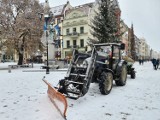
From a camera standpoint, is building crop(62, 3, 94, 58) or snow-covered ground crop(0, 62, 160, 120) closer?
snow-covered ground crop(0, 62, 160, 120)

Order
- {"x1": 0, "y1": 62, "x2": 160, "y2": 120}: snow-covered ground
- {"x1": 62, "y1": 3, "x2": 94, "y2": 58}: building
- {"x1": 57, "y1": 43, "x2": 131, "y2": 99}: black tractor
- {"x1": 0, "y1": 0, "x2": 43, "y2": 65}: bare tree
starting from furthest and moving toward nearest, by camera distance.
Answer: {"x1": 62, "y1": 3, "x2": 94, "y2": 58}: building < {"x1": 0, "y1": 0, "x2": 43, "y2": 65}: bare tree < {"x1": 57, "y1": 43, "x2": 131, "y2": 99}: black tractor < {"x1": 0, "y1": 62, "x2": 160, "y2": 120}: snow-covered ground

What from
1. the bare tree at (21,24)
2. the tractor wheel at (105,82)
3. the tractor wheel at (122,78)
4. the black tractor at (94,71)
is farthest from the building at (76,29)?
the tractor wheel at (105,82)

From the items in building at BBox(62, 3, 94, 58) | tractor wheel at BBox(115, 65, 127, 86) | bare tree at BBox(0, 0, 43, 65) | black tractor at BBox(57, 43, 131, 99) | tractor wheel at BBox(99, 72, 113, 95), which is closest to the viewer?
black tractor at BBox(57, 43, 131, 99)

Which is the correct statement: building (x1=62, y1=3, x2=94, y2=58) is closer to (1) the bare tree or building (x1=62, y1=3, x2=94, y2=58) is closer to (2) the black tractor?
(1) the bare tree

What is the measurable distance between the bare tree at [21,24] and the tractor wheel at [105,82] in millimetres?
21437

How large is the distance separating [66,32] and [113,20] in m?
33.6

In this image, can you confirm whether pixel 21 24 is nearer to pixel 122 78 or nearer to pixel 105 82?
pixel 122 78

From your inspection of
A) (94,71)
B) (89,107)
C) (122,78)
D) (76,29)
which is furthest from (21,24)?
(76,29)

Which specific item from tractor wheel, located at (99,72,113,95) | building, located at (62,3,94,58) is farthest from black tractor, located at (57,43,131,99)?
building, located at (62,3,94,58)

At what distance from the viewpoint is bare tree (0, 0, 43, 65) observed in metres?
27.7

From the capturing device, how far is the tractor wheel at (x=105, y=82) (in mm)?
7964

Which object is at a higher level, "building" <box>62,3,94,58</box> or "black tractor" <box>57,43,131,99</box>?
"building" <box>62,3,94,58</box>

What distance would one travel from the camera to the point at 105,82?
8.10 metres

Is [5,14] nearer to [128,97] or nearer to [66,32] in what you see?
[128,97]
